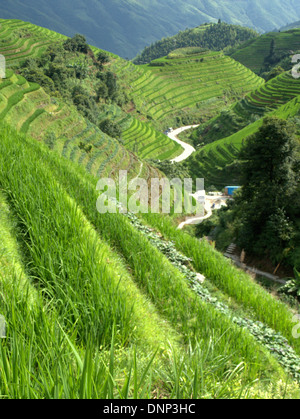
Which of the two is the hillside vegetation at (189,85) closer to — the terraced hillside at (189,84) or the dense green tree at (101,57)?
the terraced hillside at (189,84)

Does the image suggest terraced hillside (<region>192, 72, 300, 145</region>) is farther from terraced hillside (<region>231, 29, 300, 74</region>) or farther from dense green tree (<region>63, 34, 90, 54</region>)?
terraced hillside (<region>231, 29, 300, 74</region>)

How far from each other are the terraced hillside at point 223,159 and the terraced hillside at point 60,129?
1993 cm

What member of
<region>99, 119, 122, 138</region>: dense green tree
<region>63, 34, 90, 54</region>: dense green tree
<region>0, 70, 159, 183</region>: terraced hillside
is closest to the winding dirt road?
<region>99, 119, 122, 138</region>: dense green tree

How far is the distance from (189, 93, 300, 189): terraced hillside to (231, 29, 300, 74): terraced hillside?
71.9 metres

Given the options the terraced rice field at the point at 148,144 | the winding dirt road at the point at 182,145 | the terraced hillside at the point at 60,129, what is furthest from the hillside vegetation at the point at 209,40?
the terraced hillside at the point at 60,129

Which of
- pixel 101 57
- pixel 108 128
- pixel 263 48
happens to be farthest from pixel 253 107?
pixel 263 48

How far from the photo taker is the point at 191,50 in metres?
113

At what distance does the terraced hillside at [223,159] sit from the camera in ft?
165

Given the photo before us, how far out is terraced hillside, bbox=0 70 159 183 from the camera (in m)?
24.8

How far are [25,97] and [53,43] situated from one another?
5704cm

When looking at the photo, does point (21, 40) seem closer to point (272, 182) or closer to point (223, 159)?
point (223, 159)

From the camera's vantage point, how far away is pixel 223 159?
52.8 m

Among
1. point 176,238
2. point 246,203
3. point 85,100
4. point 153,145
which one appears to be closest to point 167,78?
point 153,145
